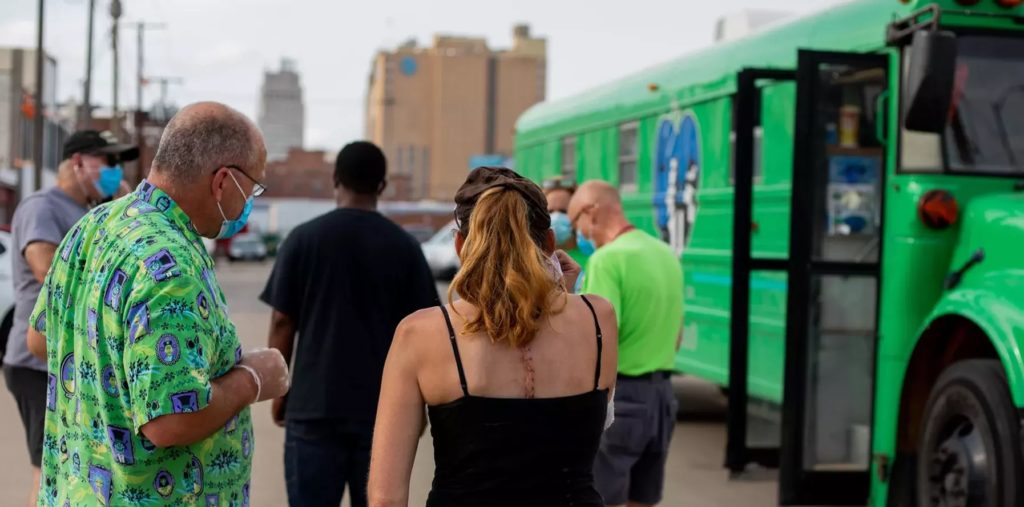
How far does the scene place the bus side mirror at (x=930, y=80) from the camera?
220 inches

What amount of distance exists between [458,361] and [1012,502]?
333cm

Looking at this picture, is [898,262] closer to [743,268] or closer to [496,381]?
[743,268]

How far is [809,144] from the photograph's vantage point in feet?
21.2

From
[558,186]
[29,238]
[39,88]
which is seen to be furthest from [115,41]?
[29,238]

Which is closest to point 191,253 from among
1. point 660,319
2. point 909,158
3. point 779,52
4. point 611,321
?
point 611,321

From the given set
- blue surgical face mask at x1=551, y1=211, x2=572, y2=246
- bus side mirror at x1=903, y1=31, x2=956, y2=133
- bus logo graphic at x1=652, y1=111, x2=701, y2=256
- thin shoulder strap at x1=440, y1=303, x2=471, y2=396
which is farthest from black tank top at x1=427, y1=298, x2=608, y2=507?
bus logo graphic at x1=652, y1=111, x2=701, y2=256

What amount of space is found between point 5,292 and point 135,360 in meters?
12.2

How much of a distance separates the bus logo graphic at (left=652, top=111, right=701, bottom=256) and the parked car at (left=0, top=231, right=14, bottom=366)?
6.37 metres

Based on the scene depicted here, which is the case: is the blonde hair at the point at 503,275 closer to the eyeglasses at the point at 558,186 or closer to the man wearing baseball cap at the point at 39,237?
the man wearing baseball cap at the point at 39,237

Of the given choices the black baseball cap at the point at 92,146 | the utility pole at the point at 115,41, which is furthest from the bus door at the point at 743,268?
the utility pole at the point at 115,41

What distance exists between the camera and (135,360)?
2729 millimetres

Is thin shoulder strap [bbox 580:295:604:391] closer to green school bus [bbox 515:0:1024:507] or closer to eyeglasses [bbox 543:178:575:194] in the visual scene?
green school bus [bbox 515:0:1024:507]

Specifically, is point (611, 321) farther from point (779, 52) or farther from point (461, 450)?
point (779, 52)

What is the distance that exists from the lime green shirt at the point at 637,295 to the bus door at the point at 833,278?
1436 mm
